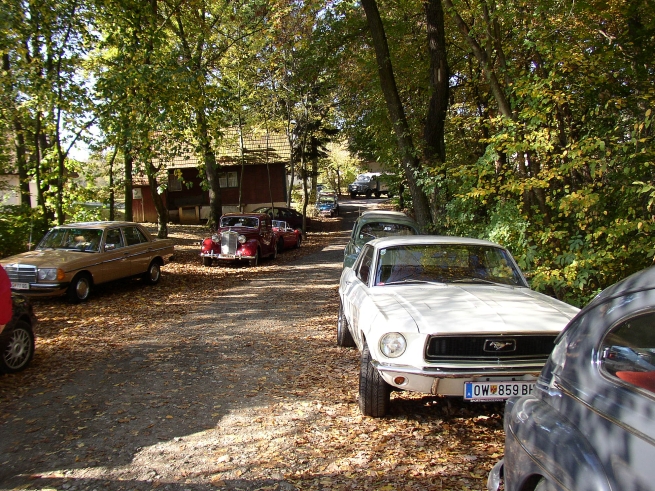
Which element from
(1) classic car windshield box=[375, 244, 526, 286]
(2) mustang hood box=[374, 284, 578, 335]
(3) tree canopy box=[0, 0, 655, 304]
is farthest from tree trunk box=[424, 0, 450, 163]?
(2) mustang hood box=[374, 284, 578, 335]

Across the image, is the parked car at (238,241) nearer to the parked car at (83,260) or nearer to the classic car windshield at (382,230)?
the parked car at (83,260)

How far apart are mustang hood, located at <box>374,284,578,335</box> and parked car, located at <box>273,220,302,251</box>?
16311 mm

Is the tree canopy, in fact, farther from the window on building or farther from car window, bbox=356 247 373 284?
the window on building

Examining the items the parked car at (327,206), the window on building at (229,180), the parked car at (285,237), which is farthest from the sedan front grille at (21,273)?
the parked car at (327,206)

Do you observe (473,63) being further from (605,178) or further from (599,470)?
(599,470)

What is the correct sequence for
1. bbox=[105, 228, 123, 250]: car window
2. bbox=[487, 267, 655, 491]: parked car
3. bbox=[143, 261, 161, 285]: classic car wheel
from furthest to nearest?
bbox=[143, 261, 161, 285]: classic car wheel
bbox=[105, 228, 123, 250]: car window
bbox=[487, 267, 655, 491]: parked car

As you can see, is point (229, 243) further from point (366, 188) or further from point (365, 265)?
point (366, 188)

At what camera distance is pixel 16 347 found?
21.6 ft

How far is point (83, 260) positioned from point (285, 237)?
459 inches

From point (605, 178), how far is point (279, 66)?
63.4 ft

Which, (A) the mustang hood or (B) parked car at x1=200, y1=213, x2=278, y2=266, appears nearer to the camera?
(A) the mustang hood

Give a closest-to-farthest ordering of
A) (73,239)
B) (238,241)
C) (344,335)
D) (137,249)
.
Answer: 1. (344,335)
2. (73,239)
3. (137,249)
4. (238,241)

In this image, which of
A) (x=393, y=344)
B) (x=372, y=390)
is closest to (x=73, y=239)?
(x=372, y=390)

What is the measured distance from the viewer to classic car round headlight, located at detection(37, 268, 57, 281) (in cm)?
1059
